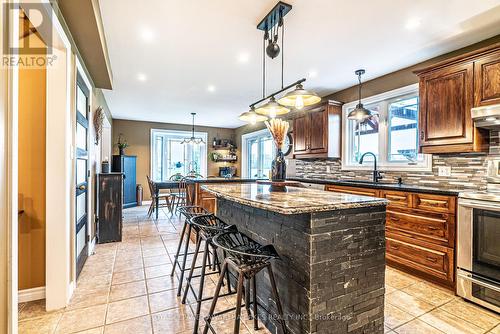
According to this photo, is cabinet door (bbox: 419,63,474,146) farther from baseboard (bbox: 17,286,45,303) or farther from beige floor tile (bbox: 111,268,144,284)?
baseboard (bbox: 17,286,45,303)

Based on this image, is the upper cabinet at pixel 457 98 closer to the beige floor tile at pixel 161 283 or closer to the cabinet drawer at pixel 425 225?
the cabinet drawer at pixel 425 225

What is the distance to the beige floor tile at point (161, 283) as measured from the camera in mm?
2326

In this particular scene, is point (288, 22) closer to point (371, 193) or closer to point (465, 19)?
point (465, 19)

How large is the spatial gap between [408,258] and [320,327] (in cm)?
178

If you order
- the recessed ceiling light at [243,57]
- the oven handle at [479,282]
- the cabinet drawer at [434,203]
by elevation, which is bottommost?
the oven handle at [479,282]

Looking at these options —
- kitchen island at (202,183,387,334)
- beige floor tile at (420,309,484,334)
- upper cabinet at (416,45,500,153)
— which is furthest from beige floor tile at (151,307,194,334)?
upper cabinet at (416,45,500,153)

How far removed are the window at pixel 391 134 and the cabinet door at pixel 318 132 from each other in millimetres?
429

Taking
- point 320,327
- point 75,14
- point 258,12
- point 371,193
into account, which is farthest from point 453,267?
point 75,14

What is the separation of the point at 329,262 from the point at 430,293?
159cm

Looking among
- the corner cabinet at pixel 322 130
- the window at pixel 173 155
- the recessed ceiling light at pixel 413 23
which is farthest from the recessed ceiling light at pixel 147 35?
the window at pixel 173 155

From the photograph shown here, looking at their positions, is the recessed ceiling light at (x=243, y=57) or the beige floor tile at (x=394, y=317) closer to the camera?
the beige floor tile at (x=394, y=317)

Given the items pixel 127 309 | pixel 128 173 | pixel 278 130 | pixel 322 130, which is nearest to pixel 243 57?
pixel 278 130

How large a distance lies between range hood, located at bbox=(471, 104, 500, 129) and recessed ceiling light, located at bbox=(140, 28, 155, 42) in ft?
10.5

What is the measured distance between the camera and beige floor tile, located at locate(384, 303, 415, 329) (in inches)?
71.7
